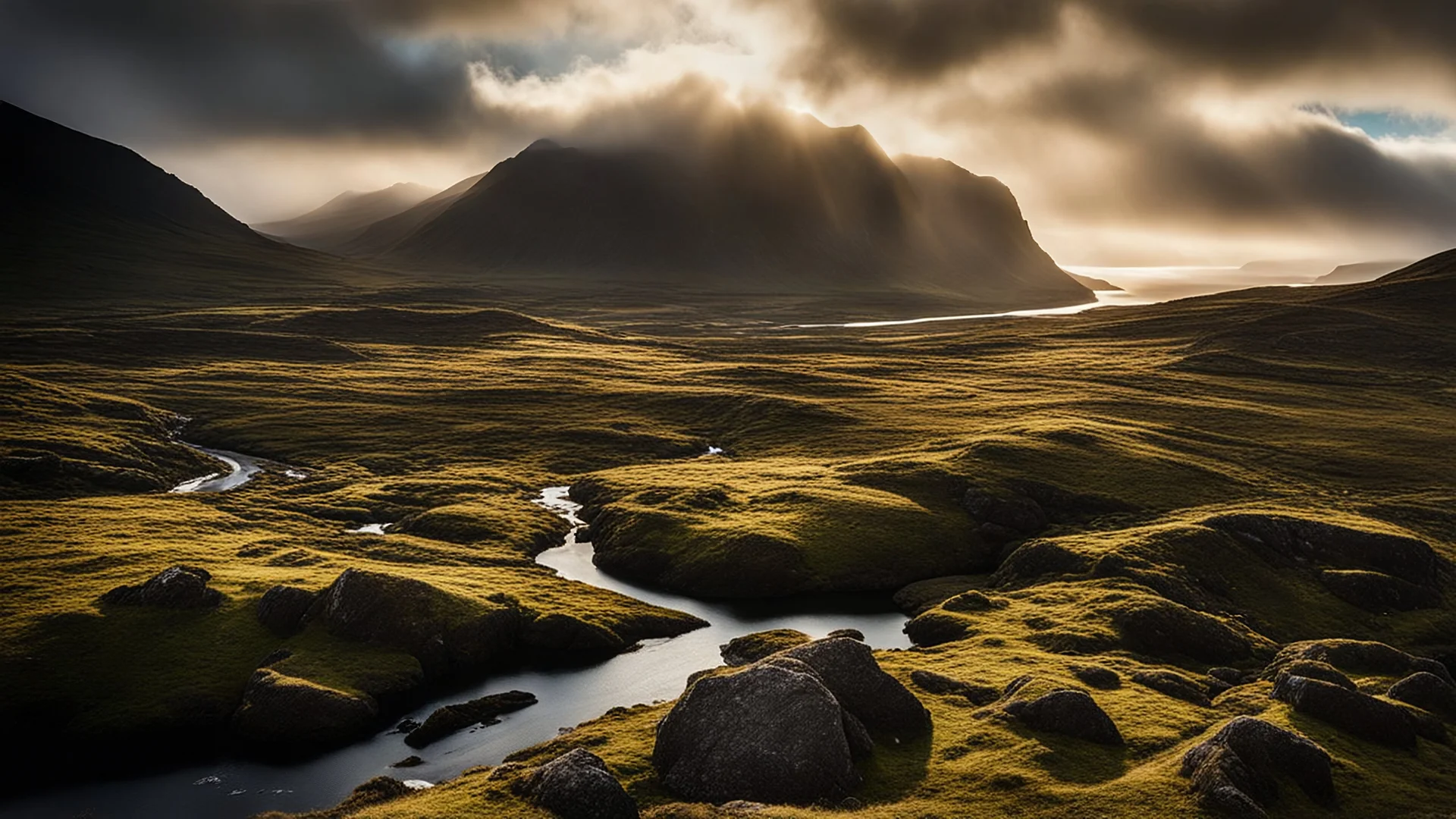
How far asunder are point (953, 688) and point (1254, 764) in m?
17.4

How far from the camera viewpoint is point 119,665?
192ft

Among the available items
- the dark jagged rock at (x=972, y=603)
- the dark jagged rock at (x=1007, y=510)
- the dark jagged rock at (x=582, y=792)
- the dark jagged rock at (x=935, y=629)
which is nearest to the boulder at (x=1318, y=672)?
the dark jagged rock at (x=935, y=629)

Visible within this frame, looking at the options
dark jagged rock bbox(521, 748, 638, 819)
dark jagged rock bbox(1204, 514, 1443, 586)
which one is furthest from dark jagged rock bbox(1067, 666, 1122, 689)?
dark jagged rock bbox(1204, 514, 1443, 586)

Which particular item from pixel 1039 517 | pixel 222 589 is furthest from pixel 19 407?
pixel 1039 517

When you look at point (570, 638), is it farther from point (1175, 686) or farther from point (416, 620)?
point (1175, 686)

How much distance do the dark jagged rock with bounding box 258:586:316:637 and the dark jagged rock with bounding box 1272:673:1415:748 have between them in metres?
62.5

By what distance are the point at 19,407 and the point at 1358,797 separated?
161132 mm

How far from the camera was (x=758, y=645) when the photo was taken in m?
66.2

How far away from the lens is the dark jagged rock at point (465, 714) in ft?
177

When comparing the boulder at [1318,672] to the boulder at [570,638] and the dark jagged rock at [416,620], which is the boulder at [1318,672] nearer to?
the boulder at [570,638]

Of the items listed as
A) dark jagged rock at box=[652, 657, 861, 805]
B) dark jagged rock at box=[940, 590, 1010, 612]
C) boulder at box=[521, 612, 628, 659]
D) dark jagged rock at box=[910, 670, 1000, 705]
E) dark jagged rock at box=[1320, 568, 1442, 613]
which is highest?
dark jagged rock at box=[652, 657, 861, 805]

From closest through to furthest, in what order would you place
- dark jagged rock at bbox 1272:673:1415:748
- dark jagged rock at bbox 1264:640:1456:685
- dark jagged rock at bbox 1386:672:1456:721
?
dark jagged rock at bbox 1272:673:1415:748 < dark jagged rock at bbox 1386:672:1456:721 < dark jagged rock at bbox 1264:640:1456:685

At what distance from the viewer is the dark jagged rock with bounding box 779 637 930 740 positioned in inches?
1825

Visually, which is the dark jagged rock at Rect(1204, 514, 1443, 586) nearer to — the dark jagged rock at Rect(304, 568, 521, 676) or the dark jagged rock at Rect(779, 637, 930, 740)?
the dark jagged rock at Rect(779, 637, 930, 740)
